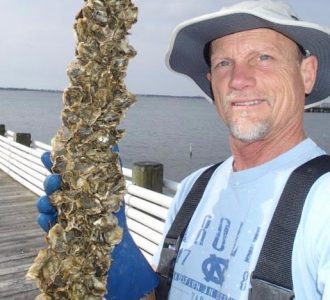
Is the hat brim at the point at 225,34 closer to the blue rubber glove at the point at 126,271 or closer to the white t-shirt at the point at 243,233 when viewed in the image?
the white t-shirt at the point at 243,233

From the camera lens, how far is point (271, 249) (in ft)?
6.30

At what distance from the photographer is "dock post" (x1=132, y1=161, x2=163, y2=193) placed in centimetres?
638

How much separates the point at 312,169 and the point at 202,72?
1398mm

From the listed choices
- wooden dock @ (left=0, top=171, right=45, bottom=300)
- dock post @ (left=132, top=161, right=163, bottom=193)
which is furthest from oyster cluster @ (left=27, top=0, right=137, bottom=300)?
dock post @ (left=132, top=161, right=163, bottom=193)

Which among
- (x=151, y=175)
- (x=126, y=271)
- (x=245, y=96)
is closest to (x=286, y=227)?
(x=245, y=96)

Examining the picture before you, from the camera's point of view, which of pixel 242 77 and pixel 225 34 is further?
pixel 225 34

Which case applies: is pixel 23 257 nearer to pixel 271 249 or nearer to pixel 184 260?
pixel 184 260

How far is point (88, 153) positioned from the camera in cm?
138

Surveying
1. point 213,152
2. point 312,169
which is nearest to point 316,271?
point 312,169

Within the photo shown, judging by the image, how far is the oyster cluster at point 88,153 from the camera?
4.45 feet

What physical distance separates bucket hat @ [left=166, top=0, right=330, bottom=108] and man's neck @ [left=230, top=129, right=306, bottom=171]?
0.50 m

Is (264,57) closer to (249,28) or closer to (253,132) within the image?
(249,28)

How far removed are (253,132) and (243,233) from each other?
0.56 m

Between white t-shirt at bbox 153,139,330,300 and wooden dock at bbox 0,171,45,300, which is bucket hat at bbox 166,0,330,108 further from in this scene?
wooden dock at bbox 0,171,45,300
